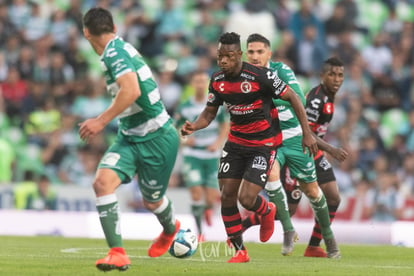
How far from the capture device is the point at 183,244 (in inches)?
435

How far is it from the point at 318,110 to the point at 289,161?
29.6 inches

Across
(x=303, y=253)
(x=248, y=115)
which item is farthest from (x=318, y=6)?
(x=248, y=115)

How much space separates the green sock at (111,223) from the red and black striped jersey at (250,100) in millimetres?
2066

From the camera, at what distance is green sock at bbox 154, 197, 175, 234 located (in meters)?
10.8

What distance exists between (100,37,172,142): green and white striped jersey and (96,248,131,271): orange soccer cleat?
1.28 m

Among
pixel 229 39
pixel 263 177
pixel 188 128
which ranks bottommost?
pixel 263 177

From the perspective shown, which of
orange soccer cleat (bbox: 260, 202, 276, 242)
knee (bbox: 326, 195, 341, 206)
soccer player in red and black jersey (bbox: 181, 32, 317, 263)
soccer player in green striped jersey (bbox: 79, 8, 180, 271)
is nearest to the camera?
soccer player in green striped jersey (bbox: 79, 8, 180, 271)

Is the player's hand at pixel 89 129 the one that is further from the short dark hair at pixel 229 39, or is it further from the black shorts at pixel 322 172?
the black shorts at pixel 322 172

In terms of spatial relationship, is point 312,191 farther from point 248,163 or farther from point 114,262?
point 114,262

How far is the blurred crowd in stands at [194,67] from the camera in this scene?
70.0 ft

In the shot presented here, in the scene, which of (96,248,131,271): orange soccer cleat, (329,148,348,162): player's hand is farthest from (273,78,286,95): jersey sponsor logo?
(96,248,131,271): orange soccer cleat

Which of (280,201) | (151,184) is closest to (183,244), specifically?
(151,184)

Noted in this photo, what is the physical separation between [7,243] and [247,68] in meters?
5.60

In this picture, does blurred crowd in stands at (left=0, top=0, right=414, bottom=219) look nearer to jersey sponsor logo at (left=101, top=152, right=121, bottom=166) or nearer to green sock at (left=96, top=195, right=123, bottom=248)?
jersey sponsor logo at (left=101, top=152, right=121, bottom=166)
